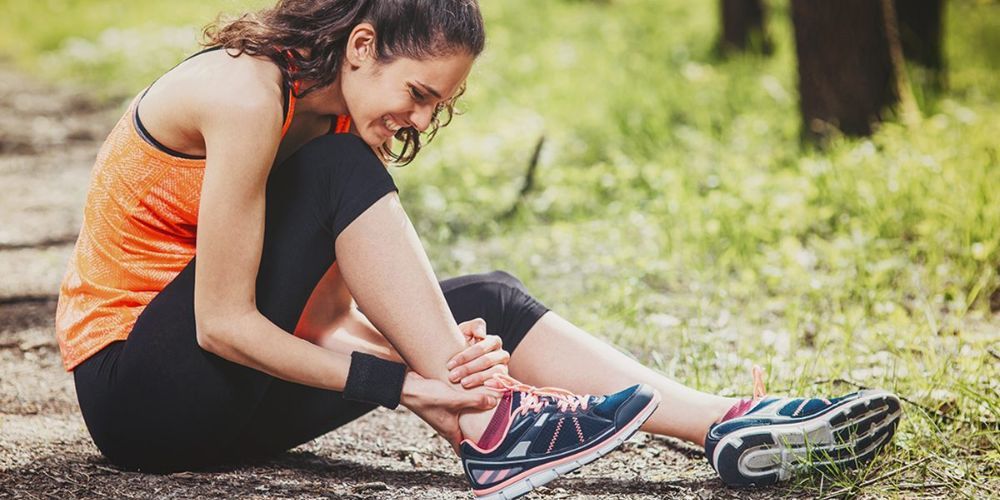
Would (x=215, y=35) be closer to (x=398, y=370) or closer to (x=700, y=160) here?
(x=398, y=370)

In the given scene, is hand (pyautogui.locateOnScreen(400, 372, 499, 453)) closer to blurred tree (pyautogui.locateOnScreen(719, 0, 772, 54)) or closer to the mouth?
the mouth

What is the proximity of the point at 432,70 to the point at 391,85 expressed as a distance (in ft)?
0.28

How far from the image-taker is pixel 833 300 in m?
3.25

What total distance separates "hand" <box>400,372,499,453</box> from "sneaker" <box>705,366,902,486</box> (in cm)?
48

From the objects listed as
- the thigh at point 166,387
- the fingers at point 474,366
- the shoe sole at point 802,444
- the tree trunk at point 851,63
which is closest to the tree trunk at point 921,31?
the tree trunk at point 851,63

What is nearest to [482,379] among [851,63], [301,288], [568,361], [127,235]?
[568,361]

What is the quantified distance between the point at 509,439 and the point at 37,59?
27.8 ft

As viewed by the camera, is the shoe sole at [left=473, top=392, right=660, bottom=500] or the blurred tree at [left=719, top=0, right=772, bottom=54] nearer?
the shoe sole at [left=473, top=392, right=660, bottom=500]

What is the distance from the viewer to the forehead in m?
1.95

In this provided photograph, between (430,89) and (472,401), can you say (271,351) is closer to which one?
(472,401)

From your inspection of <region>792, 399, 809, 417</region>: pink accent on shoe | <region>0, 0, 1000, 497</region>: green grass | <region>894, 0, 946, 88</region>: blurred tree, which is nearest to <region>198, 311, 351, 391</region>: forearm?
<region>0, 0, 1000, 497</region>: green grass

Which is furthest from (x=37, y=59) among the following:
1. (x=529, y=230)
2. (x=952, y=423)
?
(x=952, y=423)

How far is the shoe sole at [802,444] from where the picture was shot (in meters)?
2.04

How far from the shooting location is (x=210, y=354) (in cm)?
193
